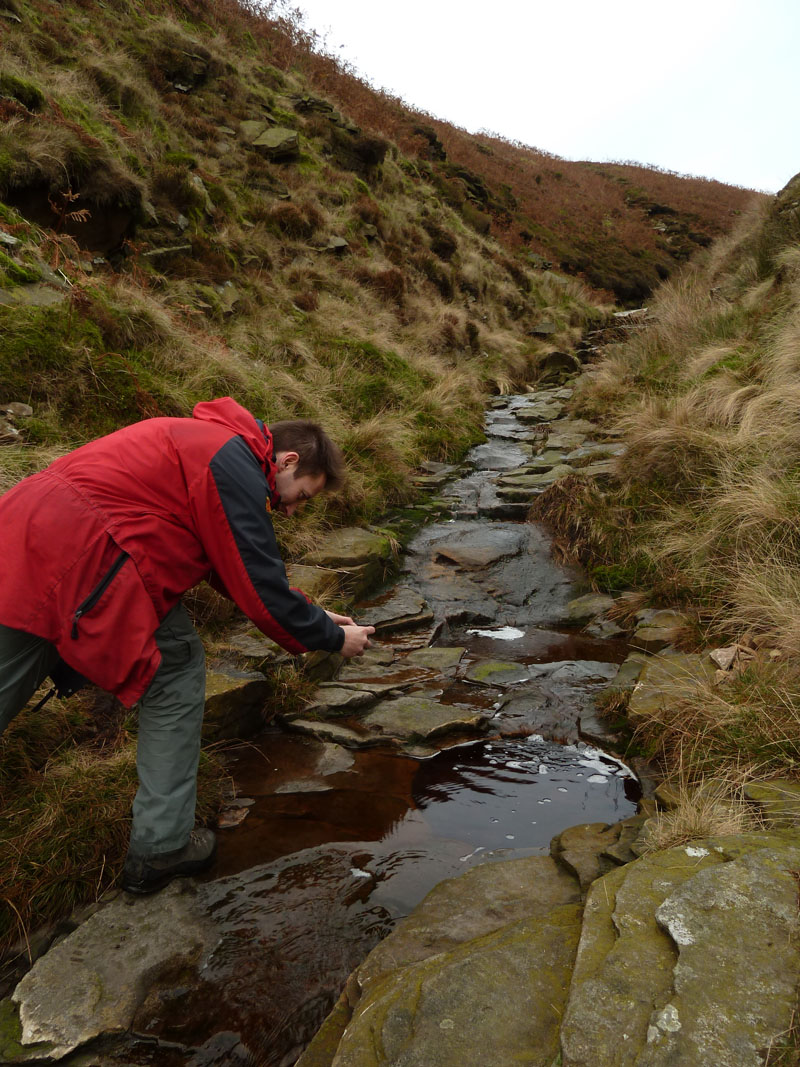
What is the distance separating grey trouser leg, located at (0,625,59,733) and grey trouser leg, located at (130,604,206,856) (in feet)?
1.31

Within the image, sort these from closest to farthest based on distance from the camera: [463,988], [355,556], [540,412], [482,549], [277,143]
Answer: [463,988] < [355,556] < [482,549] < [540,412] < [277,143]

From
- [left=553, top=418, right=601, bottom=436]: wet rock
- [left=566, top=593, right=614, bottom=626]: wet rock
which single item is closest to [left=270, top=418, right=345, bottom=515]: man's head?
[left=566, top=593, right=614, bottom=626]: wet rock

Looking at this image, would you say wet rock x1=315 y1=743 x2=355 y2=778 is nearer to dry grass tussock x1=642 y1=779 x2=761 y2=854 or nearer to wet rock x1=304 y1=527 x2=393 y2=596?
dry grass tussock x1=642 y1=779 x2=761 y2=854

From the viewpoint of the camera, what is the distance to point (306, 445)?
2744 millimetres

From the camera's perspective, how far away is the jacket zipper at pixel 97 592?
2.20 m

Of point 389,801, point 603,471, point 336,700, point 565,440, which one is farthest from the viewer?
point 565,440

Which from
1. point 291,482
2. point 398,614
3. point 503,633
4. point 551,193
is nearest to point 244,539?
point 291,482

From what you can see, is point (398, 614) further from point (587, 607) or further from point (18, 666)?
point (18, 666)

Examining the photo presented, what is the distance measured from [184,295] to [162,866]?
714 centimetres

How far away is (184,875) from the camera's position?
2.70 m

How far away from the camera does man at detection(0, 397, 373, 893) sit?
2.21m

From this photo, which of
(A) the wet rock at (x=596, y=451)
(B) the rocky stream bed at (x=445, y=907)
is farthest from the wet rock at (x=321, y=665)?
(A) the wet rock at (x=596, y=451)

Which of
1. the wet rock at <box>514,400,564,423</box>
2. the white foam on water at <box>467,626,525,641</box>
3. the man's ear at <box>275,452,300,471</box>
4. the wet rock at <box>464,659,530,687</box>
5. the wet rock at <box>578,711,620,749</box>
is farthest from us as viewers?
the wet rock at <box>514,400,564,423</box>

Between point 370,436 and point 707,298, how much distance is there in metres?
6.28
